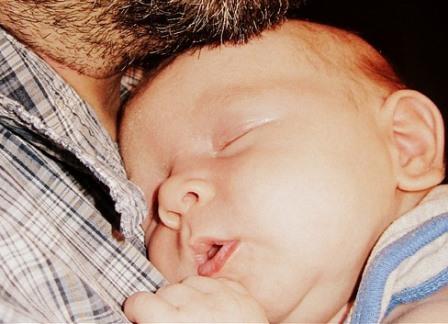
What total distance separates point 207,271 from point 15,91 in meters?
0.41

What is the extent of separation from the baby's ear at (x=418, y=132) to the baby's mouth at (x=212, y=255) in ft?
1.16

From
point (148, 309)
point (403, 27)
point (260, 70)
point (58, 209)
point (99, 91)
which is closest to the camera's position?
point (148, 309)

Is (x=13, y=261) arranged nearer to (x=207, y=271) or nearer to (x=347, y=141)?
(x=207, y=271)

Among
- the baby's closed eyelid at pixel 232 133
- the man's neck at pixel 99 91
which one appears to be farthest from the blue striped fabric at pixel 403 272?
the man's neck at pixel 99 91

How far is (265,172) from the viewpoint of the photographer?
3.28 ft

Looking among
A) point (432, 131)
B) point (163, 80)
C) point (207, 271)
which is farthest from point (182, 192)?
point (432, 131)

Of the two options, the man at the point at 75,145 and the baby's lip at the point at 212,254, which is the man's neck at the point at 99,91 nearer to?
the man at the point at 75,145

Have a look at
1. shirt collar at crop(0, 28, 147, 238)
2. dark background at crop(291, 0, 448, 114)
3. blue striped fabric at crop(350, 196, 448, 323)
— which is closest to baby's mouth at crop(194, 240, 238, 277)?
shirt collar at crop(0, 28, 147, 238)

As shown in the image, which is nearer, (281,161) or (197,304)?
(197,304)

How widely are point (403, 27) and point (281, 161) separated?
1.53 m

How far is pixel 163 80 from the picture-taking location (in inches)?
45.4

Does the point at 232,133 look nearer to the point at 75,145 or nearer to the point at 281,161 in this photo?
the point at 281,161

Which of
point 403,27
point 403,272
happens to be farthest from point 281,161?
point 403,27

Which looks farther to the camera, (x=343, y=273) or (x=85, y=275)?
(x=343, y=273)
